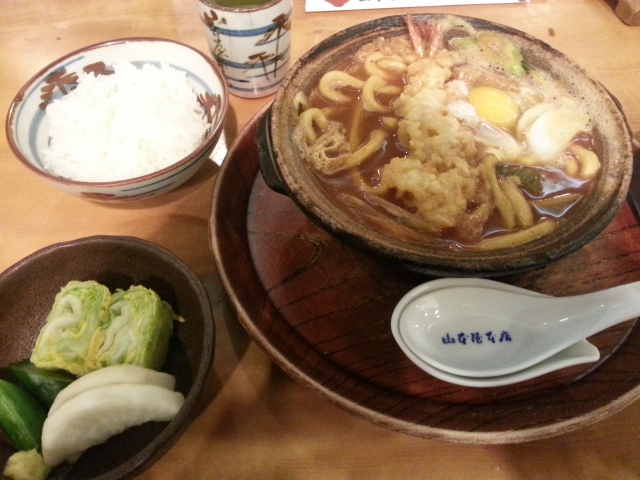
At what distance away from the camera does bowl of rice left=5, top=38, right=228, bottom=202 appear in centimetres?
138

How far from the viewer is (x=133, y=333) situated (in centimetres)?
100

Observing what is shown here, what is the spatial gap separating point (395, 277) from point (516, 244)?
365 millimetres

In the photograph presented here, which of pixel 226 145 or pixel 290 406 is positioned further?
pixel 226 145

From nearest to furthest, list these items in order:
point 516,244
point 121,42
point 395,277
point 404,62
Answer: point 516,244 < point 395,277 < point 404,62 < point 121,42

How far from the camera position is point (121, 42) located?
1648mm

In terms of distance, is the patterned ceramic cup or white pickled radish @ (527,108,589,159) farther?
the patterned ceramic cup

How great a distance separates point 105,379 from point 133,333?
4.8 inches

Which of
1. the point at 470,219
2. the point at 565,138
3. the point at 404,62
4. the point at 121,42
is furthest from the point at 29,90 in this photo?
the point at 565,138

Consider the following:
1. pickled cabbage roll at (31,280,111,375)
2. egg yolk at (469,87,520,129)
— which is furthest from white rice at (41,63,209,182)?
egg yolk at (469,87,520,129)

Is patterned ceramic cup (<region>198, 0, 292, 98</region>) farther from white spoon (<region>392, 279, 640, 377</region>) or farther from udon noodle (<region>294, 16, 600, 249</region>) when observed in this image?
white spoon (<region>392, 279, 640, 377</region>)

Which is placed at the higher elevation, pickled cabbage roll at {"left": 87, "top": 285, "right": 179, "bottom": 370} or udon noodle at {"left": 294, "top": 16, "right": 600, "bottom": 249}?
udon noodle at {"left": 294, "top": 16, "right": 600, "bottom": 249}

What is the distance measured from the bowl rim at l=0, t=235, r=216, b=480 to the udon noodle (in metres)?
0.43

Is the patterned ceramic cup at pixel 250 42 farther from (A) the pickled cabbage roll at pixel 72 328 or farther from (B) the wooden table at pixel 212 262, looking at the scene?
(A) the pickled cabbage roll at pixel 72 328

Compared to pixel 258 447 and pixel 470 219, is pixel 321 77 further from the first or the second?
pixel 258 447
